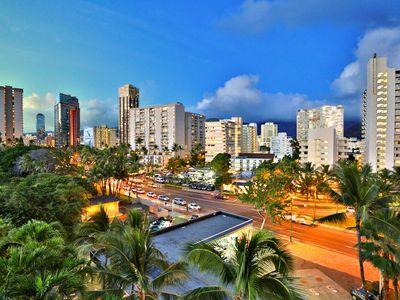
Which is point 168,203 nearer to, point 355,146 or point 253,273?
point 253,273

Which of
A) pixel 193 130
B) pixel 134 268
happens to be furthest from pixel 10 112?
pixel 134 268

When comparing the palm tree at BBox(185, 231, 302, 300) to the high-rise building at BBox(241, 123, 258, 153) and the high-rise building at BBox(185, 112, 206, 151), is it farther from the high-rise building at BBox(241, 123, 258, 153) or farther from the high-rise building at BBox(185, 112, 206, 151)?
the high-rise building at BBox(241, 123, 258, 153)

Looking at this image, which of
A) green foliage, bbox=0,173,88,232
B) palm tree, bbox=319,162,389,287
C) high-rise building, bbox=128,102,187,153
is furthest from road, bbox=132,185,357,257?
high-rise building, bbox=128,102,187,153

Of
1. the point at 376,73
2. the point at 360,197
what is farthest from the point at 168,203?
the point at 376,73

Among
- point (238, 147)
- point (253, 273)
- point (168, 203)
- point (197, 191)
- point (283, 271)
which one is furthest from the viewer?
point (238, 147)

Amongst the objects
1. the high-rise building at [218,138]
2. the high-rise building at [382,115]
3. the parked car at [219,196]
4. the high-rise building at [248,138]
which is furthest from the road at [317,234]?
the high-rise building at [248,138]

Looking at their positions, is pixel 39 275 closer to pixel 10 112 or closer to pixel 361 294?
pixel 361 294

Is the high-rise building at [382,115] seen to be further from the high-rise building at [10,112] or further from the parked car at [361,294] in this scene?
the high-rise building at [10,112]
